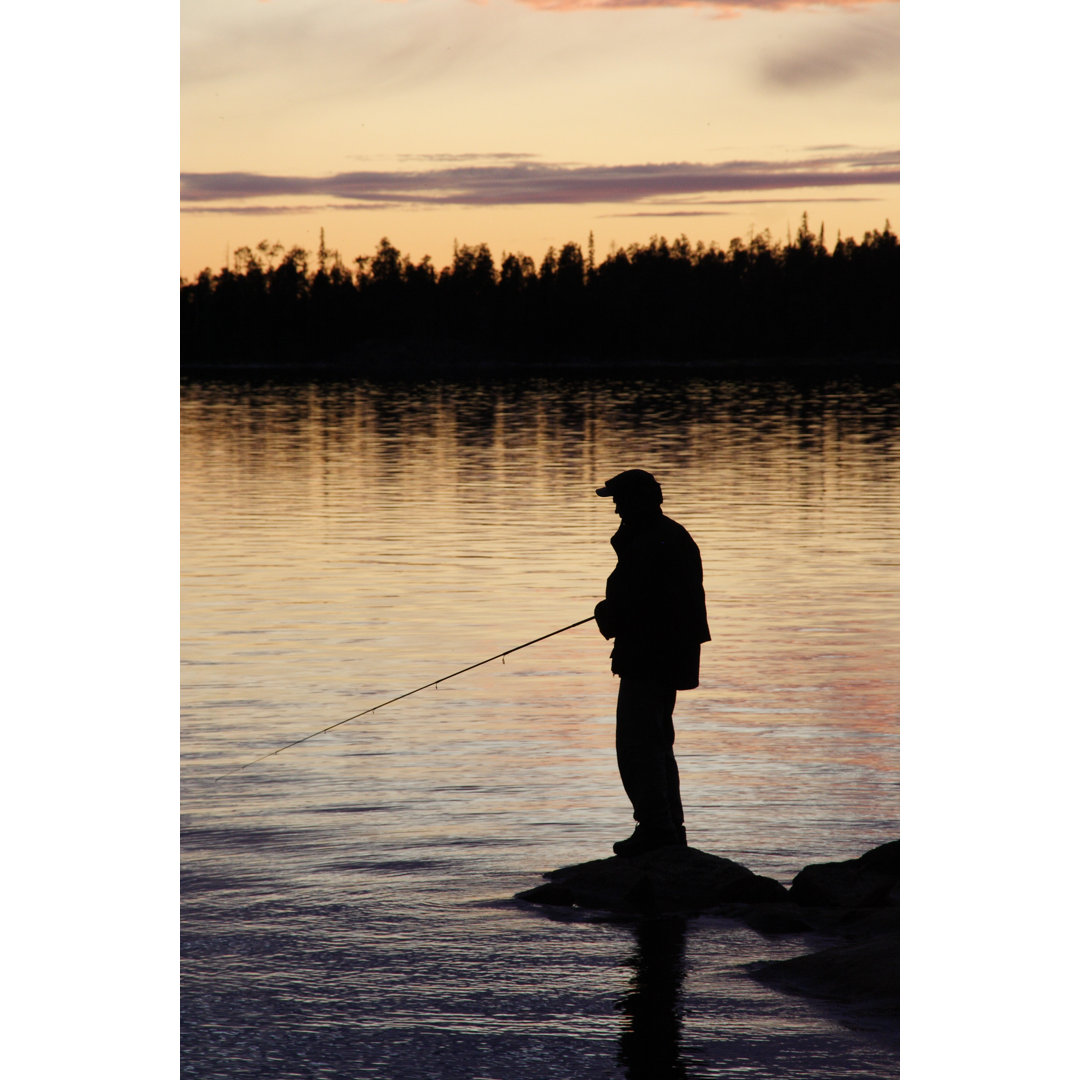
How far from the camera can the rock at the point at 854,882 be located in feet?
27.8

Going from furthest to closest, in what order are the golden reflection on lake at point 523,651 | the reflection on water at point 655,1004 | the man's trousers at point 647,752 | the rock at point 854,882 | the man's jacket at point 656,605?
the golden reflection on lake at point 523,651
the man's trousers at point 647,752
the man's jacket at point 656,605
the rock at point 854,882
the reflection on water at point 655,1004


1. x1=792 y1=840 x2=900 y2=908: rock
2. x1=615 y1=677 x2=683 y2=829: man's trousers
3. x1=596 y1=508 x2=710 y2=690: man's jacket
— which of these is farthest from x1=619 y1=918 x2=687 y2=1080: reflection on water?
x1=596 y1=508 x2=710 y2=690: man's jacket

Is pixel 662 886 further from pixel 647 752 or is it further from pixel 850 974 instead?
pixel 850 974

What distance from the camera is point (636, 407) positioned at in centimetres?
8631

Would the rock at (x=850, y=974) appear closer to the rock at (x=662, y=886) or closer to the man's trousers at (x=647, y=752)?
the rock at (x=662, y=886)

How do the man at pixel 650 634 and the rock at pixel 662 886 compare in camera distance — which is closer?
the rock at pixel 662 886

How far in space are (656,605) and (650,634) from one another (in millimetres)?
155

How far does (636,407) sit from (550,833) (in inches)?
3020

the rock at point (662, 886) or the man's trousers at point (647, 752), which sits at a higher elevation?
the man's trousers at point (647, 752)

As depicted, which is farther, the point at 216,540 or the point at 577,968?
the point at 216,540

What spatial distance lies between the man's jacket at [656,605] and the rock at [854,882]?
43.7 inches

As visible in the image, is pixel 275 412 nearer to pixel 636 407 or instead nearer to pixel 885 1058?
pixel 636 407

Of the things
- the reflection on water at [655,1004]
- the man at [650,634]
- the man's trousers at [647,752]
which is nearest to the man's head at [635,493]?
the man at [650,634]
